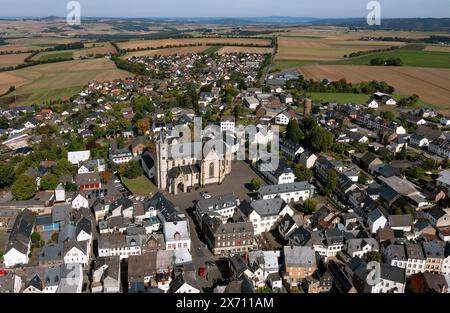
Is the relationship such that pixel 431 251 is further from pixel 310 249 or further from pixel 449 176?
pixel 449 176

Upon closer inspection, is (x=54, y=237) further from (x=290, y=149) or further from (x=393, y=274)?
(x=290, y=149)

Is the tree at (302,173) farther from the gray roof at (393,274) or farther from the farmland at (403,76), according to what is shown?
the farmland at (403,76)

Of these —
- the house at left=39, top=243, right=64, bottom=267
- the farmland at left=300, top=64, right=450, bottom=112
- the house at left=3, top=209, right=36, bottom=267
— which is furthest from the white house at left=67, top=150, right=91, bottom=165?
the farmland at left=300, top=64, right=450, bottom=112

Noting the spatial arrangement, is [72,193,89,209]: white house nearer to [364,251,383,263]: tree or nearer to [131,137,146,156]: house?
[131,137,146,156]: house

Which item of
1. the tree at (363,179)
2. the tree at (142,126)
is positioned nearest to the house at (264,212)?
the tree at (363,179)

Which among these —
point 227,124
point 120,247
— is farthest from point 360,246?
point 227,124
